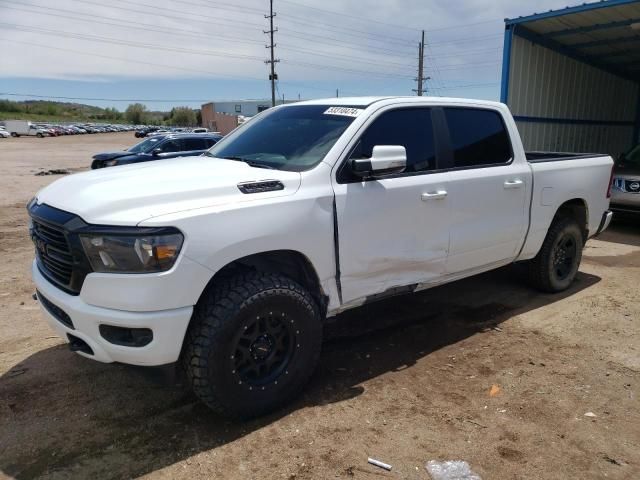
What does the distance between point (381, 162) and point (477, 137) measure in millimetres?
1519

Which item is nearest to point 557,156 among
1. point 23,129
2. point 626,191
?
point 626,191

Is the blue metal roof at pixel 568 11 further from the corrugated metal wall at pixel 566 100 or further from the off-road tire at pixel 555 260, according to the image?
the off-road tire at pixel 555 260

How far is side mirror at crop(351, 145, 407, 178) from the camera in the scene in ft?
10.9

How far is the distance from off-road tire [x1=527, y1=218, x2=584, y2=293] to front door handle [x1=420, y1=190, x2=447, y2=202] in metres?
1.93

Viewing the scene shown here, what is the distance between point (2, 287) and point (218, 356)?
3998 millimetres

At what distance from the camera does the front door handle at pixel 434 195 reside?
380 centimetres

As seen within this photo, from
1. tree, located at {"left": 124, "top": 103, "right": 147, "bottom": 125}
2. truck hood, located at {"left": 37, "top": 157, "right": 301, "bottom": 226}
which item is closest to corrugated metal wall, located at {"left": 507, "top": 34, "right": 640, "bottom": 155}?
truck hood, located at {"left": 37, "top": 157, "right": 301, "bottom": 226}

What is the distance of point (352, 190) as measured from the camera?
341 cm

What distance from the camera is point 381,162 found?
3.32m

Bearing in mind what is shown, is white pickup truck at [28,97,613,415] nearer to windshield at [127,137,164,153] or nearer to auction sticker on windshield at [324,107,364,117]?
auction sticker on windshield at [324,107,364,117]

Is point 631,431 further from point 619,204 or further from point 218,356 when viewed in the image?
point 619,204

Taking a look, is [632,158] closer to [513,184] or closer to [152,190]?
[513,184]

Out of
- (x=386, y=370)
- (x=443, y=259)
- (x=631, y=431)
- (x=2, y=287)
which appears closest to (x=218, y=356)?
(x=386, y=370)

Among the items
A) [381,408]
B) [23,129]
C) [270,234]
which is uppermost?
[23,129]
